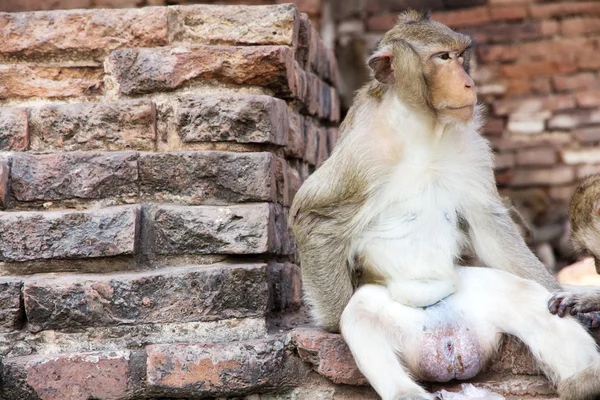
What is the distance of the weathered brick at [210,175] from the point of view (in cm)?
337

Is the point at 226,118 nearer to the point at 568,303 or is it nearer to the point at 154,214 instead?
the point at 154,214

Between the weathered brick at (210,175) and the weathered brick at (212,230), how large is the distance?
0.07m

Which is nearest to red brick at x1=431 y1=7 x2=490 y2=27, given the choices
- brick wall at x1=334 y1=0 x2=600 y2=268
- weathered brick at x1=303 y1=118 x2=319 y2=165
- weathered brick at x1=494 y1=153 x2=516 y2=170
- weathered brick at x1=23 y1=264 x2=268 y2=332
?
brick wall at x1=334 y1=0 x2=600 y2=268

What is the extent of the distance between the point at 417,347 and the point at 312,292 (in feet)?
1.33

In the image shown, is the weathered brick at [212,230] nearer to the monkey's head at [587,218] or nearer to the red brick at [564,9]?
the monkey's head at [587,218]

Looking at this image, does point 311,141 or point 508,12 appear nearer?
point 311,141

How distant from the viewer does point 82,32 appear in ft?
11.5

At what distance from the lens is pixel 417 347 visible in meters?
3.11

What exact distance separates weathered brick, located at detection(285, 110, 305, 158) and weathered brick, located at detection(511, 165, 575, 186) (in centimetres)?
403

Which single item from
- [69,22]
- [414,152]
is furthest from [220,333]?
[69,22]

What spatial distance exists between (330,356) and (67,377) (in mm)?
848

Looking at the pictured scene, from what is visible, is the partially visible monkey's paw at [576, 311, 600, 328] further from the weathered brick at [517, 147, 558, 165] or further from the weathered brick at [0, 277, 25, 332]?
the weathered brick at [517, 147, 558, 165]

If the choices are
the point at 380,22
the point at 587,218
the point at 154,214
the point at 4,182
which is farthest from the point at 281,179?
the point at 380,22

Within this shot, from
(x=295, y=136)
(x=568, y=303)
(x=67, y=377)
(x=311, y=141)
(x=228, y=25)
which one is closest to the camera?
(x=568, y=303)
